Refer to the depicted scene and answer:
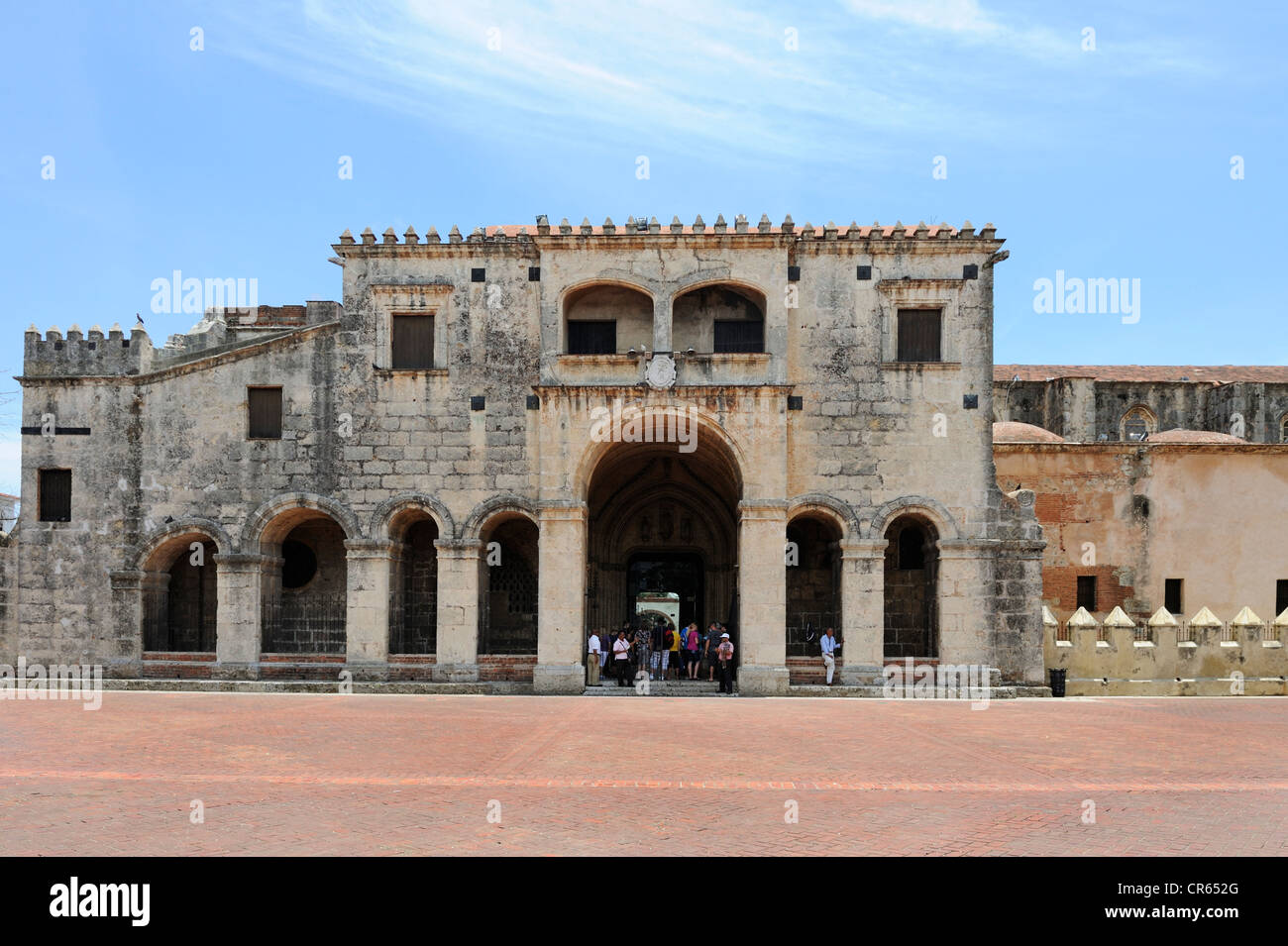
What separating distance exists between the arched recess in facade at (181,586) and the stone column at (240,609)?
564mm

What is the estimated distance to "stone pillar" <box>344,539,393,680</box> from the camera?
25.6 meters

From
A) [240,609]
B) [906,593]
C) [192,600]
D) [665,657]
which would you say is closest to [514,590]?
[665,657]

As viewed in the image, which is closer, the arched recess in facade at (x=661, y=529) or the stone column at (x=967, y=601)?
the stone column at (x=967, y=601)

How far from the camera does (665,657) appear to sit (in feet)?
90.7

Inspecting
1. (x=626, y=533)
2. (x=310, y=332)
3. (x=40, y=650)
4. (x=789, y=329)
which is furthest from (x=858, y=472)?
(x=40, y=650)

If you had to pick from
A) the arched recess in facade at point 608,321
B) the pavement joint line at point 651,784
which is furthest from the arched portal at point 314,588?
the pavement joint line at point 651,784

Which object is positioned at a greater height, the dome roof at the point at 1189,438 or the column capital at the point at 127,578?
the dome roof at the point at 1189,438

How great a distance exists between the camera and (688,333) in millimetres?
27297

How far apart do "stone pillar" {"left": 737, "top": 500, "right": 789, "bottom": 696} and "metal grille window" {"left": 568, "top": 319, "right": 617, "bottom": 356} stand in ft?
18.3

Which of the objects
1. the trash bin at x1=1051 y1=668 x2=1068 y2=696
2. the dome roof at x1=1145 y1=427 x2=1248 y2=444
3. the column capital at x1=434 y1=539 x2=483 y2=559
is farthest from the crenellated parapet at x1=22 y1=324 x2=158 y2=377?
the dome roof at x1=1145 y1=427 x2=1248 y2=444

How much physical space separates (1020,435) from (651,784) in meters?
25.3

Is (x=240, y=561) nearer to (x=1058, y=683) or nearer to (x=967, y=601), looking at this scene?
(x=967, y=601)

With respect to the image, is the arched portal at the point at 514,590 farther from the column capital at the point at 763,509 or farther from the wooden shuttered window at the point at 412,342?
the column capital at the point at 763,509

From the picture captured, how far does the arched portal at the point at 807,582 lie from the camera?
96.2ft
